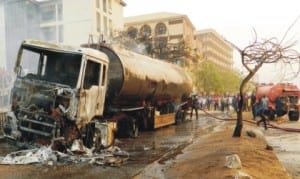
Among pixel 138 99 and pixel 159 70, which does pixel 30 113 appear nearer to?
pixel 138 99

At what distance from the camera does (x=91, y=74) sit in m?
9.98

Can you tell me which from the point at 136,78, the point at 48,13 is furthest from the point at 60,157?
the point at 48,13

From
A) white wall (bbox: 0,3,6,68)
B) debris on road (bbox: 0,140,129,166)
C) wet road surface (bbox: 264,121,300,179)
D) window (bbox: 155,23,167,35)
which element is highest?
window (bbox: 155,23,167,35)

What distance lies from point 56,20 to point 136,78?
23.9 metres

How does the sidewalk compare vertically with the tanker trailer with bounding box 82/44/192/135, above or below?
below

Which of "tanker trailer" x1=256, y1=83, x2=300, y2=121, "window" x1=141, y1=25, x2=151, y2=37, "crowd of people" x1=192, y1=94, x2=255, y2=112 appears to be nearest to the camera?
"tanker trailer" x1=256, y1=83, x2=300, y2=121

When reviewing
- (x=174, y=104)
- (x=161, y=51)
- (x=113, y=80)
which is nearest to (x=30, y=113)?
(x=113, y=80)

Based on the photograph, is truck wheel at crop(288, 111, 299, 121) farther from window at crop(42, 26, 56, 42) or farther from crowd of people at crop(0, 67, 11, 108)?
window at crop(42, 26, 56, 42)

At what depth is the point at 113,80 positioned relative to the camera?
1275 centimetres

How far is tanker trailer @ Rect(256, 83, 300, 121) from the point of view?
896 inches

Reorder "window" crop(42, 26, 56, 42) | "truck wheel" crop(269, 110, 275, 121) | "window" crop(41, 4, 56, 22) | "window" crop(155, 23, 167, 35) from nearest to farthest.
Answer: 1. "truck wheel" crop(269, 110, 275, 121)
2. "window" crop(41, 4, 56, 22)
3. "window" crop(42, 26, 56, 42)
4. "window" crop(155, 23, 167, 35)

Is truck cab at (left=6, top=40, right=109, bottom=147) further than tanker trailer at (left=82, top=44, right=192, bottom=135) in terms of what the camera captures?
No

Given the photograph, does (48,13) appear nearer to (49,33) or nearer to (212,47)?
(49,33)

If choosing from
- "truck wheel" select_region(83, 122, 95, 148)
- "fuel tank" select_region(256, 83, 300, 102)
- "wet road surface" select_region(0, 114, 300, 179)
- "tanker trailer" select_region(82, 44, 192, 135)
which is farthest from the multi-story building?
"fuel tank" select_region(256, 83, 300, 102)
